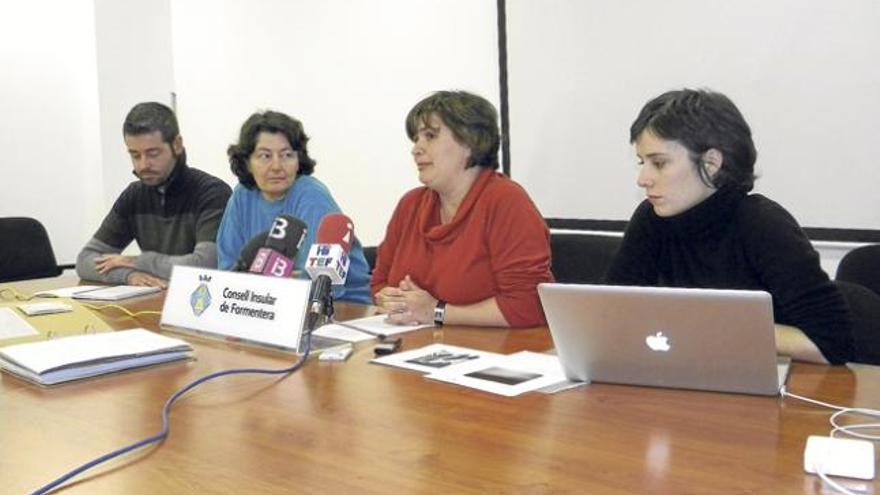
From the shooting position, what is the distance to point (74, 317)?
7.23 ft

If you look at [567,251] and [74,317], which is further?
[567,251]

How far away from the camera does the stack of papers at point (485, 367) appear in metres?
1.53

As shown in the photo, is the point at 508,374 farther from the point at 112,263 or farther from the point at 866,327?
the point at 112,263

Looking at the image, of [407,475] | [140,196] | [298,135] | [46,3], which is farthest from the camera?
[46,3]

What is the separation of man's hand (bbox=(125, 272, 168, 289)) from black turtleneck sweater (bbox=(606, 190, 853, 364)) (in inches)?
64.1

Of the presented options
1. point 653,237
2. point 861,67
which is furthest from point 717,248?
point 861,67

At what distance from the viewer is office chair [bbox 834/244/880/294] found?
2232mm

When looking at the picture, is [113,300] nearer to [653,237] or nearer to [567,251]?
[567,251]

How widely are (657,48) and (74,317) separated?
2191 mm

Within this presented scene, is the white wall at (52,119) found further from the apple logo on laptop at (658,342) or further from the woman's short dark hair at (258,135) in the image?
the apple logo on laptop at (658,342)

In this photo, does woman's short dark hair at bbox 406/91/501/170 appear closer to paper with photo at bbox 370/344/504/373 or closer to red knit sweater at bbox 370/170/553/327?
red knit sweater at bbox 370/170/553/327

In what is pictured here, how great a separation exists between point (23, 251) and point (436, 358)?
10.3 ft

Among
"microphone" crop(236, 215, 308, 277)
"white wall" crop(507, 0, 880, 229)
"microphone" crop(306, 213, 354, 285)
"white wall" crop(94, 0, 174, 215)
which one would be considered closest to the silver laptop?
"microphone" crop(306, 213, 354, 285)

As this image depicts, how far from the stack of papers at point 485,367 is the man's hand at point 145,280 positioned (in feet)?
4.73
